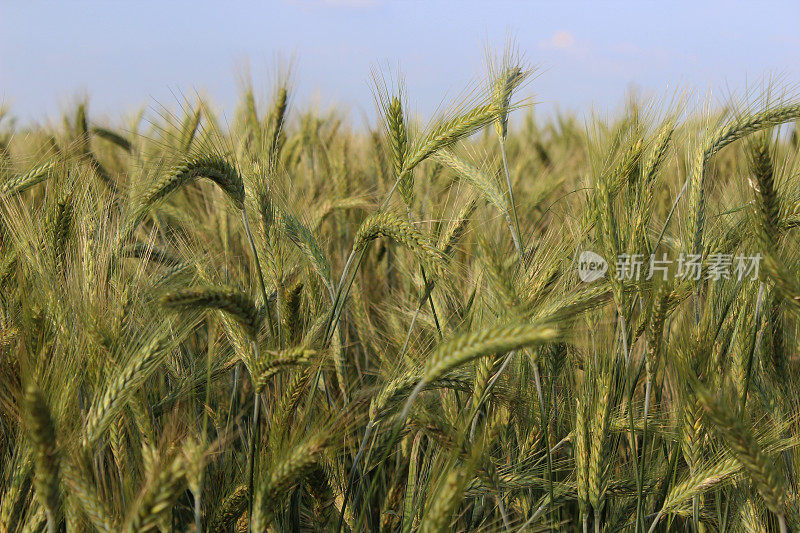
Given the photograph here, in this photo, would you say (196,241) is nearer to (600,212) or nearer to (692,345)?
(600,212)

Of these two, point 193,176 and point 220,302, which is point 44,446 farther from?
point 193,176

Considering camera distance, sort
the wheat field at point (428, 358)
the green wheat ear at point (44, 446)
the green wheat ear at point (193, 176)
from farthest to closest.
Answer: the green wheat ear at point (193, 176) < the wheat field at point (428, 358) < the green wheat ear at point (44, 446)

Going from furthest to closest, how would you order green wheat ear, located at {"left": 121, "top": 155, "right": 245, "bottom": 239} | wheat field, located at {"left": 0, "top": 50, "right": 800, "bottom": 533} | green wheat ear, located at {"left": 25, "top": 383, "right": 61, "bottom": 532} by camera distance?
1. green wheat ear, located at {"left": 121, "top": 155, "right": 245, "bottom": 239}
2. wheat field, located at {"left": 0, "top": 50, "right": 800, "bottom": 533}
3. green wheat ear, located at {"left": 25, "top": 383, "right": 61, "bottom": 532}

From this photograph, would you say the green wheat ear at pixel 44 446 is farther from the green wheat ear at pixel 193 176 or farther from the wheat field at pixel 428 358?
the green wheat ear at pixel 193 176

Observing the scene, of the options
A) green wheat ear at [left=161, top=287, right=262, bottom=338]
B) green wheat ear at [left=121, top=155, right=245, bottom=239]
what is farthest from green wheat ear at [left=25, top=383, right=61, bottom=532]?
green wheat ear at [left=121, top=155, right=245, bottom=239]

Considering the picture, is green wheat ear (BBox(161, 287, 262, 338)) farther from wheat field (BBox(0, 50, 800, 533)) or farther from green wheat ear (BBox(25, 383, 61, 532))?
green wheat ear (BBox(25, 383, 61, 532))

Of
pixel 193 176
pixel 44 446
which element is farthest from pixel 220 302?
pixel 193 176

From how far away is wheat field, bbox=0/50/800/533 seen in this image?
3.71 ft

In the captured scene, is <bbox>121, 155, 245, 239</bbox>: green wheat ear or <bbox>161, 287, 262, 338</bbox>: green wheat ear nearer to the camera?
<bbox>161, 287, 262, 338</bbox>: green wheat ear

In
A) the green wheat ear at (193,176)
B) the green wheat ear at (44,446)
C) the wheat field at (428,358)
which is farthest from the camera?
the green wheat ear at (193,176)

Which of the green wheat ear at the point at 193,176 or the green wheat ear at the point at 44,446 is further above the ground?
the green wheat ear at the point at 193,176

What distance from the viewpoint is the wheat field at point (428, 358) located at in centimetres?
113

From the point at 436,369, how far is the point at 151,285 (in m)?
0.86

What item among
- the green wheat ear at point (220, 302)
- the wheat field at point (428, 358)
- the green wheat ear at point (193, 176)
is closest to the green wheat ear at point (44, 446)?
the wheat field at point (428, 358)
